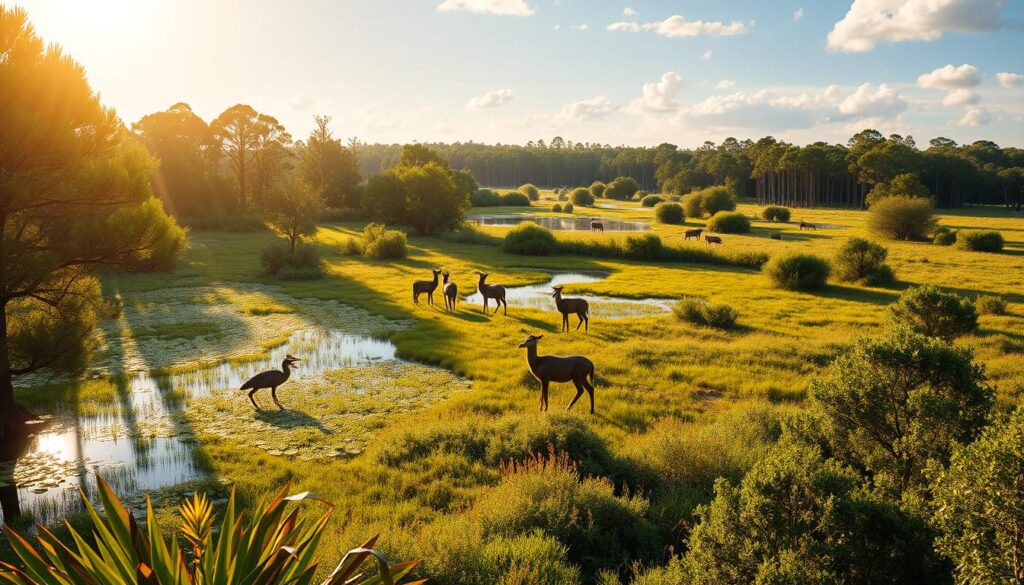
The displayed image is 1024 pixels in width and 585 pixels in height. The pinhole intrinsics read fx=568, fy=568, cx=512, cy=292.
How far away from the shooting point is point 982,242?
37.6 meters

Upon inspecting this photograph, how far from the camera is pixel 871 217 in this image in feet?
149

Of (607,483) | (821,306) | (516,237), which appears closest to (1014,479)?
(607,483)

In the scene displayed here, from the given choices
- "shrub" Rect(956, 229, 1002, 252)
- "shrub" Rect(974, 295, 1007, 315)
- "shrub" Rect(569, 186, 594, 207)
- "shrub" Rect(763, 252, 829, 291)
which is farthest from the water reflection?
"shrub" Rect(569, 186, 594, 207)

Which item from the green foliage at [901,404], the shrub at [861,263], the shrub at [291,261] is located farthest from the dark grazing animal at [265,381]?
the shrub at [861,263]

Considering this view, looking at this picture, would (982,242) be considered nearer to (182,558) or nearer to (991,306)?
(991,306)

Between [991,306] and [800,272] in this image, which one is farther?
[800,272]

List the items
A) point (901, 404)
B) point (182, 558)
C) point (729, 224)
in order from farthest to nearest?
point (729, 224) → point (901, 404) → point (182, 558)

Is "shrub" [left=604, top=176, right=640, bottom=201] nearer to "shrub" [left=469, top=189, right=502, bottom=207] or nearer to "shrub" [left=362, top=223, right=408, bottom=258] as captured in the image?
"shrub" [left=469, top=189, right=502, bottom=207]

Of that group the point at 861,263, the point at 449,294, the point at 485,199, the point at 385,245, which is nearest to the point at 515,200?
the point at 485,199

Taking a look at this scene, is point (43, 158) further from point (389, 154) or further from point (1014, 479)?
point (389, 154)

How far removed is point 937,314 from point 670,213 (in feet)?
161

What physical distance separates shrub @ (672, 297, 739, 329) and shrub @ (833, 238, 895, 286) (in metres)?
11.7

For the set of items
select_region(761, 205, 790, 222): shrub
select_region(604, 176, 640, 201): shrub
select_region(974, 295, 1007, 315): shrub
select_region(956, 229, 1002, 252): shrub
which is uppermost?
select_region(604, 176, 640, 201): shrub

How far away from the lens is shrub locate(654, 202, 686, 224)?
207ft
